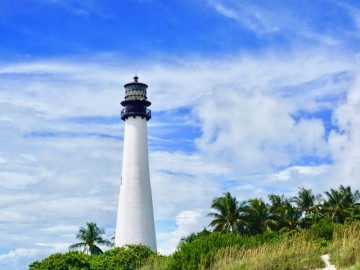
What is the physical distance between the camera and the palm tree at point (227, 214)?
52000 mm

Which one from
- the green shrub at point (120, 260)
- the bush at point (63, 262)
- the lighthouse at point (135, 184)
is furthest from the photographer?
the lighthouse at point (135, 184)

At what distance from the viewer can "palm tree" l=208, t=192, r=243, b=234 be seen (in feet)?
171

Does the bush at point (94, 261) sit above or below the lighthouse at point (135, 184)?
below

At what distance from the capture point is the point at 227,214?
5216 centimetres

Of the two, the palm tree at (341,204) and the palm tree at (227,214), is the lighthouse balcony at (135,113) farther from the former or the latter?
the palm tree at (341,204)

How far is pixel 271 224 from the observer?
51.7 metres

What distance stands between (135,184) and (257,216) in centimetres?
1763

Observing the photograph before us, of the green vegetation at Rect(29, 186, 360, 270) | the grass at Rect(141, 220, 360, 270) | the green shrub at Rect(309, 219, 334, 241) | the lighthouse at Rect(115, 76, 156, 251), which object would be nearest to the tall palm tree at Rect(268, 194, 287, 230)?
the green vegetation at Rect(29, 186, 360, 270)

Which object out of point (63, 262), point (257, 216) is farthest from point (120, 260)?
point (257, 216)

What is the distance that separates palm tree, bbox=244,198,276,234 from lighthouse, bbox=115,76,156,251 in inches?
612

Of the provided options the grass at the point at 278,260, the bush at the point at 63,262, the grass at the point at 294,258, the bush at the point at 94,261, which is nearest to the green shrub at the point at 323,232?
the grass at the point at 294,258

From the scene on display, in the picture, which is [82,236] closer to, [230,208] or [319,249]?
[230,208]

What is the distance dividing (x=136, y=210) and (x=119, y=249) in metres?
8.78

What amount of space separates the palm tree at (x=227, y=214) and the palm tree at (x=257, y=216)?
1037 mm
